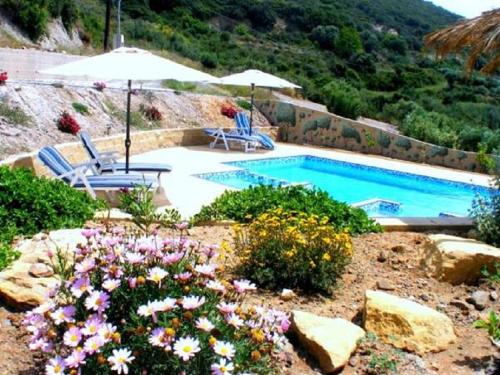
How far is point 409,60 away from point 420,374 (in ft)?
194

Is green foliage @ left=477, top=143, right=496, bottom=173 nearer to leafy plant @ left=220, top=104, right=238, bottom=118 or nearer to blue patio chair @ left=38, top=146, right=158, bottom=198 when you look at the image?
leafy plant @ left=220, top=104, right=238, bottom=118

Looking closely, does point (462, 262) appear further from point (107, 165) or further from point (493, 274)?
point (107, 165)

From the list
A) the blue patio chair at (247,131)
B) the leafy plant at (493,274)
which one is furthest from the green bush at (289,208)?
the blue patio chair at (247,131)

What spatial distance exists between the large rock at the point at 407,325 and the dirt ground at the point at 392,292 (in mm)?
60

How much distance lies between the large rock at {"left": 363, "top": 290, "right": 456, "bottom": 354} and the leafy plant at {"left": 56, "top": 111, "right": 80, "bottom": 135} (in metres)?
9.54

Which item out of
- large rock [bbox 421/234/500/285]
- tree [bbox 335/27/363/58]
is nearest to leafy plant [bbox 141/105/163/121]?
large rock [bbox 421/234/500/285]

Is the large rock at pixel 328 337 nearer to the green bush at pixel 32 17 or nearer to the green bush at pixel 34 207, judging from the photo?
the green bush at pixel 34 207

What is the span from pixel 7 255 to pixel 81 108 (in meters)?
9.55

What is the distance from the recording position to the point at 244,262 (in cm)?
463

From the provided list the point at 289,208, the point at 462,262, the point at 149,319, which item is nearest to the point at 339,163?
the point at 289,208

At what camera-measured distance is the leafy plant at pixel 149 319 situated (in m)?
2.40

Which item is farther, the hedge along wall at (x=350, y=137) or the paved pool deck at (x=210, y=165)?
the hedge along wall at (x=350, y=137)

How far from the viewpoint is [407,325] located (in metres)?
3.73

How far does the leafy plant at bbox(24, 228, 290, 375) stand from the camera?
240cm
